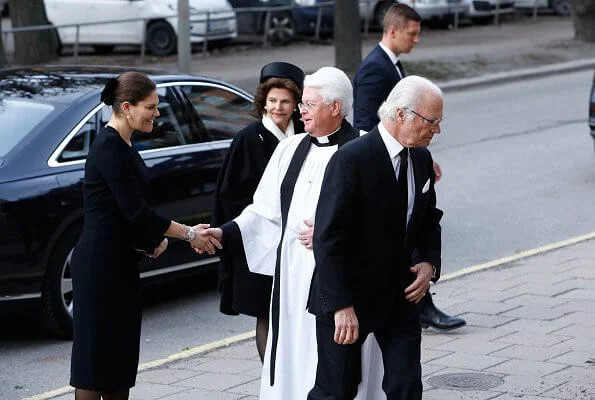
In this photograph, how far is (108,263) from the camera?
574 centimetres

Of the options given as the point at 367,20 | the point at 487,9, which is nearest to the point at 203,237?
the point at 367,20

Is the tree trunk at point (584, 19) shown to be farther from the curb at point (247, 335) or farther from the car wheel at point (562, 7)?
the curb at point (247, 335)

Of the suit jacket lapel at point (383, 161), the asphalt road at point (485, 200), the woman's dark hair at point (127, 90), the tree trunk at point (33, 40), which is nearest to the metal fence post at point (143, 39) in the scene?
the tree trunk at point (33, 40)

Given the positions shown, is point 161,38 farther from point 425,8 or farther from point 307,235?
point 307,235

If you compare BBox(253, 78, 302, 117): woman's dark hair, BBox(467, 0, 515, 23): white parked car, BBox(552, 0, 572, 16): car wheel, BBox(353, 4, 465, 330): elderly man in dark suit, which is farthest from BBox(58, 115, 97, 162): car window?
BBox(552, 0, 572, 16): car wheel

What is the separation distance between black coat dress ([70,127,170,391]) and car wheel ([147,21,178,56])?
20369mm

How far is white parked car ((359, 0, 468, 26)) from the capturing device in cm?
2966

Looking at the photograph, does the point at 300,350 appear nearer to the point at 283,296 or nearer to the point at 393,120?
the point at 283,296

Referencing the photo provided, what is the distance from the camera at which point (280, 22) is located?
27906 millimetres

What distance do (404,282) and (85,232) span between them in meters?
1.47

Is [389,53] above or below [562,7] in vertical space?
above

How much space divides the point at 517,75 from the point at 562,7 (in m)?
11.4

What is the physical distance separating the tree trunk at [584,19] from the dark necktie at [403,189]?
2379 centimetres

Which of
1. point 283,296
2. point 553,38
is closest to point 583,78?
point 553,38
